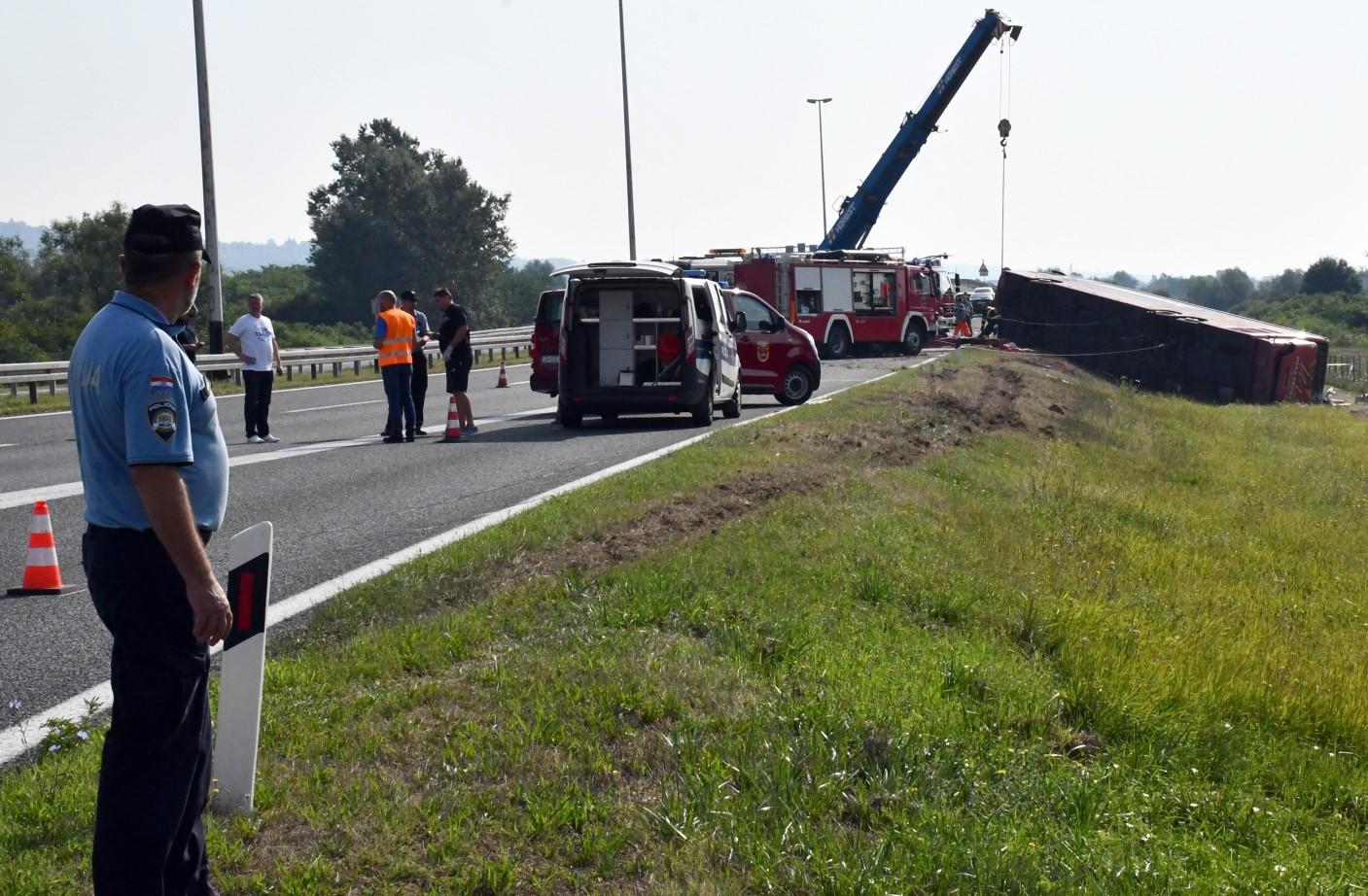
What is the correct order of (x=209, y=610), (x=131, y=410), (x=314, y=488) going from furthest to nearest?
(x=314, y=488) < (x=209, y=610) < (x=131, y=410)

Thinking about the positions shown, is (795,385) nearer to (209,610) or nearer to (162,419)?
(209,610)

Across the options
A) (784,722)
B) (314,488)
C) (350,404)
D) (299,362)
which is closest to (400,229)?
(299,362)

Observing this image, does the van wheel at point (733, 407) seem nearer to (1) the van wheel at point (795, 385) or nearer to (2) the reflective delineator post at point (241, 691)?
(1) the van wheel at point (795, 385)

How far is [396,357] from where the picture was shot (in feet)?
52.8

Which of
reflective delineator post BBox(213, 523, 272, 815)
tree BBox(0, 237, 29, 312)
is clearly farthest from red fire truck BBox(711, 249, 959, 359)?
tree BBox(0, 237, 29, 312)

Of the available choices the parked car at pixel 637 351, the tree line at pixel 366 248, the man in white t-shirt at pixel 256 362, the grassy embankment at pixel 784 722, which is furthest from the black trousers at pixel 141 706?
the tree line at pixel 366 248

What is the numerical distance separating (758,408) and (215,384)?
38.1 ft

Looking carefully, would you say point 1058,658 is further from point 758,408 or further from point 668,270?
point 758,408

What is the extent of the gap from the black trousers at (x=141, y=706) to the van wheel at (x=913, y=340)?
3814 cm

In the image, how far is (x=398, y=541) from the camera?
952cm

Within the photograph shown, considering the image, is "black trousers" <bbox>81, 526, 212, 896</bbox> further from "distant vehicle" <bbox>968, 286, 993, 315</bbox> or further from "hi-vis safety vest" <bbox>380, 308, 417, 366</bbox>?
"distant vehicle" <bbox>968, 286, 993, 315</bbox>

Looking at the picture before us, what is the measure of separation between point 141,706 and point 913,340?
38.6 m

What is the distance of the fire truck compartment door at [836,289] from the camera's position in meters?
38.4

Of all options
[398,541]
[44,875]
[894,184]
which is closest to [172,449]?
[44,875]
